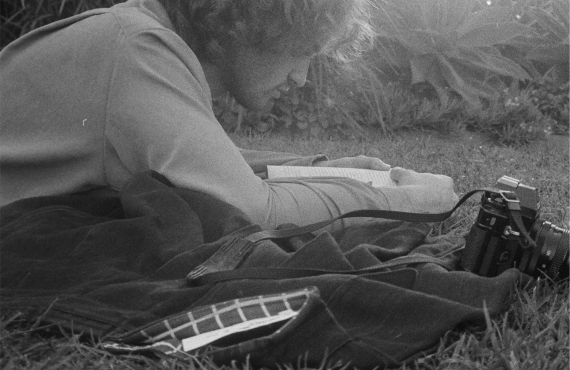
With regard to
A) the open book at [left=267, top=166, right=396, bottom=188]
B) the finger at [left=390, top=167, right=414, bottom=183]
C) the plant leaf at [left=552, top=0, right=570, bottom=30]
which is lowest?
the open book at [left=267, top=166, right=396, bottom=188]

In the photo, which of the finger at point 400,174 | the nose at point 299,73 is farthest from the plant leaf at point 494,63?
the nose at point 299,73

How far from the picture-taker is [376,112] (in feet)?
16.0

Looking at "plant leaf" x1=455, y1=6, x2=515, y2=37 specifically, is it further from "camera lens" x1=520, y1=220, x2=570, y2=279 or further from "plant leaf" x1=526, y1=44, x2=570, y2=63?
"camera lens" x1=520, y1=220, x2=570, y2=279

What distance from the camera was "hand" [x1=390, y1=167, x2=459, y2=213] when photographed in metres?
2.12

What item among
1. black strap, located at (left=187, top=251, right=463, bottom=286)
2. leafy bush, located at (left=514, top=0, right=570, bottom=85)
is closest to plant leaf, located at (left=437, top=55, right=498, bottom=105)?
leafy bush, located at (left=514, top=0, right=570, bottom=85)

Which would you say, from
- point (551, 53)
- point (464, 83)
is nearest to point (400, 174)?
point (464, 83)

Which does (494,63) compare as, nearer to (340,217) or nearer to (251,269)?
(340,217)

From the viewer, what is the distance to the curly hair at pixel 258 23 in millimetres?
1999

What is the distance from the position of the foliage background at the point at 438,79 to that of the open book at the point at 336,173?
228cm

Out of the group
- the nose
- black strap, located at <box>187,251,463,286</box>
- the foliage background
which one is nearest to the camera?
black strap, located at <box>187,251,463,286</box>

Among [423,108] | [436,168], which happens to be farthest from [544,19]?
[436,168]

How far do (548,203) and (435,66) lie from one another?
8.52ft

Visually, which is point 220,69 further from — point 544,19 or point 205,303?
point 544,19

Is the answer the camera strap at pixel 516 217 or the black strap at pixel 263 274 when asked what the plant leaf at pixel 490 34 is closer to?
the camera strap at pixel 516 217
